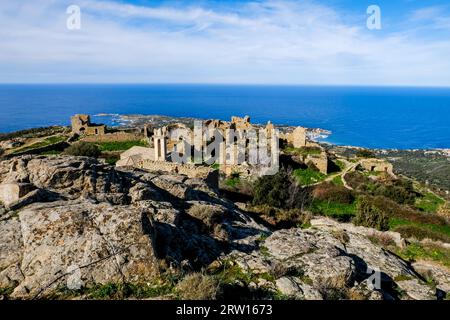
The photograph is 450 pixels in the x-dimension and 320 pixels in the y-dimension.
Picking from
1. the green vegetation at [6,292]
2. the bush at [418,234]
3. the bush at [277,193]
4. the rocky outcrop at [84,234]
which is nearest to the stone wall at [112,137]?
the bush at [277,193]

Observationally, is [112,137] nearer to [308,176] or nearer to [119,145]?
[119,145]

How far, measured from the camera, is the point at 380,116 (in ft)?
618

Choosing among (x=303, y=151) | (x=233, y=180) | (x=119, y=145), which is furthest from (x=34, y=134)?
(x=303, y=151)

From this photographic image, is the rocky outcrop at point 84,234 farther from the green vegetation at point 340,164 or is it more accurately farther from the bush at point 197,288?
the green vegetation at point 340,164

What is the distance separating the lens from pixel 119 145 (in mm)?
39688

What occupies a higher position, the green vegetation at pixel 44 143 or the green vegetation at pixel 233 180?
the green vegetation at pixel 44 143

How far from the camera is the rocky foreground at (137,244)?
6195 millimetres

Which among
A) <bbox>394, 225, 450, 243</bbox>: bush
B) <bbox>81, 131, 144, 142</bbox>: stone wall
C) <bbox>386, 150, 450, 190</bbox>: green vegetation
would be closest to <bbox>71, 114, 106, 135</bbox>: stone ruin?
<bbox>81, 131, 144, 142</bbox>: stone wall

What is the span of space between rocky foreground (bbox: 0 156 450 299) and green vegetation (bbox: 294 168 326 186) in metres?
22.7

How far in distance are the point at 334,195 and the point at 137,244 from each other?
77.2ft

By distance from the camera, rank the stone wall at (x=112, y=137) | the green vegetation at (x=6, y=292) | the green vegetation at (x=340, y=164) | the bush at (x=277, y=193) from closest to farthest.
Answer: the green vegetation at (x=6, y=292) → the bush at (x=277, y=193) → the green vegetation at (x=340, y=164) → the stone wall at (x=112, y=137)

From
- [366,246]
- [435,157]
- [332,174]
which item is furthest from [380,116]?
[366,246]

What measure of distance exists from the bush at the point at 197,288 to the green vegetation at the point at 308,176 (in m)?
28.3
